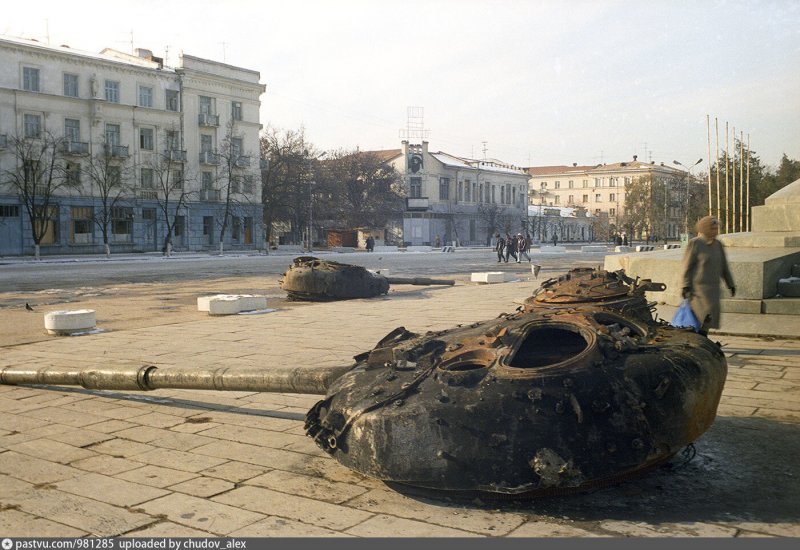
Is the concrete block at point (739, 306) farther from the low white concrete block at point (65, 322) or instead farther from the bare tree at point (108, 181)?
the bare tree at point (108, 181)

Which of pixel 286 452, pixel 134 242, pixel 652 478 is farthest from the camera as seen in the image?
pixel 134 242

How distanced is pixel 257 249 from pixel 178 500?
50.0 metres

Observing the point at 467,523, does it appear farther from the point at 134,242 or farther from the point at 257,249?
the point at 257,249

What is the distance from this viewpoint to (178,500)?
14.2 ft

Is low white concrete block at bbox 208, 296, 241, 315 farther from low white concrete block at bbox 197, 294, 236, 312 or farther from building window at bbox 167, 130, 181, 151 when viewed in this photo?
building window at bbox 167, 130, 181, 151

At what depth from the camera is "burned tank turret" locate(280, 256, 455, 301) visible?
56.9 ft

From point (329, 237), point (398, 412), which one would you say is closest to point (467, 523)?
point (398, 412)

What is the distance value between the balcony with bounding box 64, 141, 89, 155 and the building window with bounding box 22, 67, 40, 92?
3.16m

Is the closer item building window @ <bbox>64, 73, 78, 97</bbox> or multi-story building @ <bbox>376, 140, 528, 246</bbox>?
building window @ <bbox>64, 73, 78, 97</bbox>

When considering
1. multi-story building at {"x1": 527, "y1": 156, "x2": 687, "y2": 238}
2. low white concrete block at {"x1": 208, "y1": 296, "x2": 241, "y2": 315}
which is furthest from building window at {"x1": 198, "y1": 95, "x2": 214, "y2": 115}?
multi-story building at {"x1": 527, "y1": 156, "x2": 687, "y2": 238}

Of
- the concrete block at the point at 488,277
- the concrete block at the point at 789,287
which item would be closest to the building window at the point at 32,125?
the concrete block at the point at 488,277

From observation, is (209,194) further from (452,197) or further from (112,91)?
(452,197)

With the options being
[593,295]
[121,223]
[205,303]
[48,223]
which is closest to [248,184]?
[121,223]

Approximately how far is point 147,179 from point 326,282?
33.4 meters
